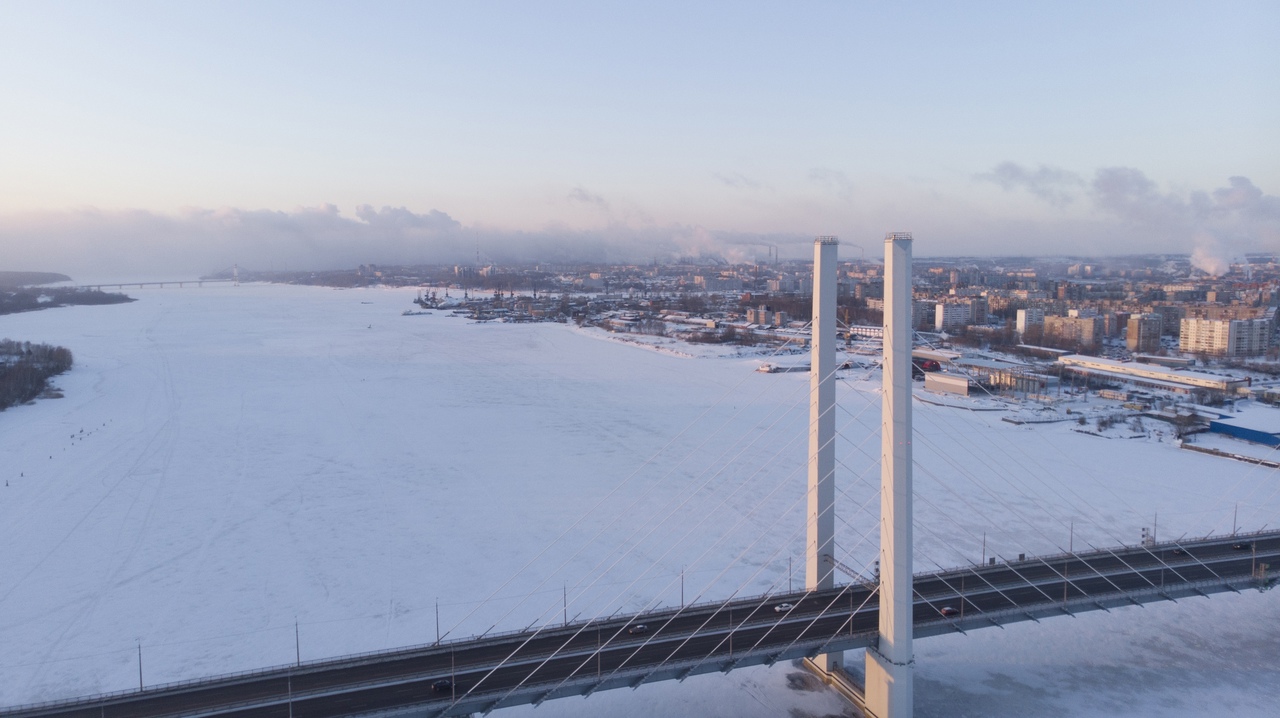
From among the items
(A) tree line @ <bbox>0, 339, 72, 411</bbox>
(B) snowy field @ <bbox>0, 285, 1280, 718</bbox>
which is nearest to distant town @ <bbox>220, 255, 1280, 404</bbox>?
(B) snowy field @ <bbox>0, 285, 1280, 718</bbox>

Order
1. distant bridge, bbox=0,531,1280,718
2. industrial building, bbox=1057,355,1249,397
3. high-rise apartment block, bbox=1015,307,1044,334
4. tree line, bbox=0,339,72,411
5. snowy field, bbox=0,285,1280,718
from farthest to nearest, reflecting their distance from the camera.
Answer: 1. high-rise apartment block, bbox=1015,307,1044,334
2. industrial building, bbox=1057,355,1249,397
3. tree line, bbox=0,339,72,411
4. snowy field, bbox=0,285,1280,718
5. distant bridge, bbox=0,531,1280,718

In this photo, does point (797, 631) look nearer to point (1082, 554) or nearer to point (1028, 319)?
point (1082, 554)

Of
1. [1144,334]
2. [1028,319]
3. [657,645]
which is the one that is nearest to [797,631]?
[657,645]

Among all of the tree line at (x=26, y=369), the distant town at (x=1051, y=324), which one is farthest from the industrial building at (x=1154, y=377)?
the tree line at (x=26, y=369)

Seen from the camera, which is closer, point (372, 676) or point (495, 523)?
point (372, 676)

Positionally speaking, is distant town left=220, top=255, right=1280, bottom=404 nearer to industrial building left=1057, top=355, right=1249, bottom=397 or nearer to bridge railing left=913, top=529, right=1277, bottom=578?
industrial building left=1057, top=355, right=1249, bottom=397

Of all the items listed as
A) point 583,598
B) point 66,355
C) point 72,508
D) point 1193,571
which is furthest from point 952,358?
point 66,355

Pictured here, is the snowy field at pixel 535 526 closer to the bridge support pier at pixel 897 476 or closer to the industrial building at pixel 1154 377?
the bridge support pier at pixel 897 476

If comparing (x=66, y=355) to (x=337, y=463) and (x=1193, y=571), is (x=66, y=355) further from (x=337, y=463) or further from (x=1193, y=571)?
(x=1193, y=571)
